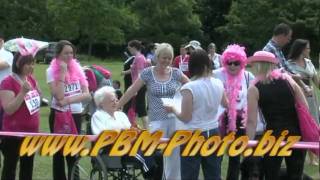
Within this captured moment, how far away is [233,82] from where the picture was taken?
27.1 ft

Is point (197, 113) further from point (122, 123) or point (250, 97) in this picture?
point (122, 123)

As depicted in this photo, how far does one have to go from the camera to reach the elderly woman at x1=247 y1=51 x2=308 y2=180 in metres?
6.94

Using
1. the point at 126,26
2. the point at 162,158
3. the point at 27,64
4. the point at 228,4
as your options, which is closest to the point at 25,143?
the point at 27,64

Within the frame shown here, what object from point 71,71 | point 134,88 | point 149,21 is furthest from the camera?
point 149,21

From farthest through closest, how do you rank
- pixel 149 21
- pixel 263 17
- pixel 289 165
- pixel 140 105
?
pixel 149 21, pixel 263 17, pixel 140 105, pixel 289 165

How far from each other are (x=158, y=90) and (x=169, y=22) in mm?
63743

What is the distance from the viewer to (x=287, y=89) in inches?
273

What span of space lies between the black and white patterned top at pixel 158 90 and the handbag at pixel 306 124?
156cm

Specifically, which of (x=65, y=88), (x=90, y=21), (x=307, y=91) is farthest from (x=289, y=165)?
(x=90, y=21)

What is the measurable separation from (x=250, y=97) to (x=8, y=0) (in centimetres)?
6565

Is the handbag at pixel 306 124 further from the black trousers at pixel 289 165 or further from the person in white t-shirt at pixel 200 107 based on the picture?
the person in white t-shirt at pixel 200 107

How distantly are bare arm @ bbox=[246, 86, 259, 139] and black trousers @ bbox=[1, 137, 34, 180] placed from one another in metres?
2.49

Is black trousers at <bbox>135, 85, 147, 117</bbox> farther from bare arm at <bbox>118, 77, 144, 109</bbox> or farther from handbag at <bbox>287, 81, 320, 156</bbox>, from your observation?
handbag at <bbox>287, 81, 320, 156</bbox>

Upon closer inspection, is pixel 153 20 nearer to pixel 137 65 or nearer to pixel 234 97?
pixel 137 65
